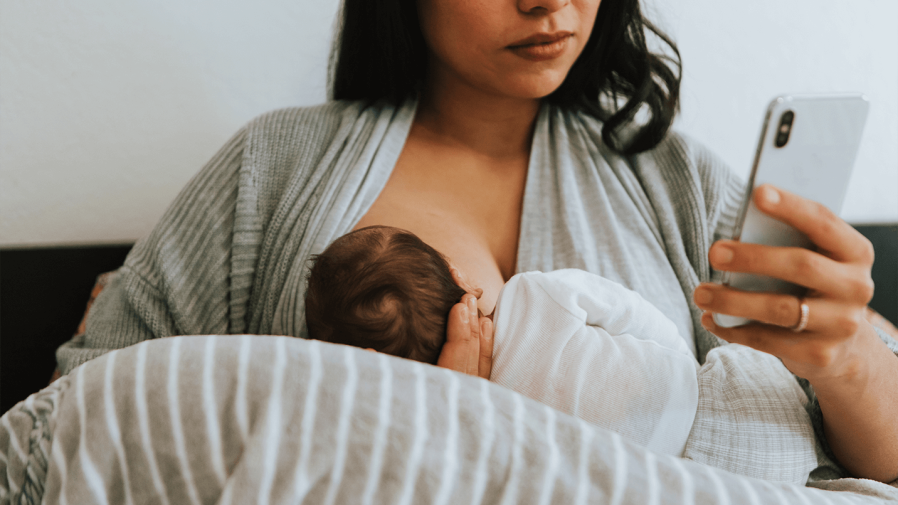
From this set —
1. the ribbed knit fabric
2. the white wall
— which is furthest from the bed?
the white wall

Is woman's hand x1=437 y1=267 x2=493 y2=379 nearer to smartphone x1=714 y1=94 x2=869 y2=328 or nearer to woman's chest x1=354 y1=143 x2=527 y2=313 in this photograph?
woman's chest x1=354 y1=143 x2=527 y2=313

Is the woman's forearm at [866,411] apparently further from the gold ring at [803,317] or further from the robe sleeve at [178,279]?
the robe sleeve at [178,279]

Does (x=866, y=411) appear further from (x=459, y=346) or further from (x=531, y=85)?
(x=531, y=85)

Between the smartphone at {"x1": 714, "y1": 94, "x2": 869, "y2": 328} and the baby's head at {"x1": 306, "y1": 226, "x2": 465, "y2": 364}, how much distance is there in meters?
0.31

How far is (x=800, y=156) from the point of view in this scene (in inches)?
17.5

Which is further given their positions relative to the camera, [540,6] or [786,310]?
[540,6]

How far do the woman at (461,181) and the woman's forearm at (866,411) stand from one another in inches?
1.3

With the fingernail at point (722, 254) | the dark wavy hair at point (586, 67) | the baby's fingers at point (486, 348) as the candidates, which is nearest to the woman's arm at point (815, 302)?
the fingernail at point (722, 254)

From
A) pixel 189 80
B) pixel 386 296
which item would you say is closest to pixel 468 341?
pixel 386 296

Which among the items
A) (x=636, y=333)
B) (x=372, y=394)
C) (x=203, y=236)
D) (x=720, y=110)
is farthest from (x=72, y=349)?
(x=720, y=110)

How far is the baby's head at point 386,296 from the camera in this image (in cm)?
63

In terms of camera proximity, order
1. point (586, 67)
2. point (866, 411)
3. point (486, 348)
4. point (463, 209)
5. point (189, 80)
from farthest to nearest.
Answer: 1. point (189, 80)
2. point (586, 67)
3. point (463, 209)
4. point (486, 348)
5. point (866, 411)

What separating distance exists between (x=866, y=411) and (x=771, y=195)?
0.31 metres

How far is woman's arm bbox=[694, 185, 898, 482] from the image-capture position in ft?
1.39
